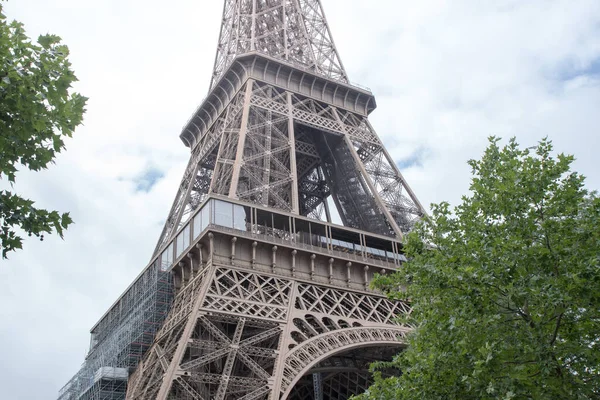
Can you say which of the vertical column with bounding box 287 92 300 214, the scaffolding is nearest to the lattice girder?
the scaffolding

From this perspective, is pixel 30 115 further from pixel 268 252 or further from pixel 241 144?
pixel 241 144

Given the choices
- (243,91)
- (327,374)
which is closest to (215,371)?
(327,374)

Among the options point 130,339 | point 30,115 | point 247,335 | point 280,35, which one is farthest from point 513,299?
point 280,35

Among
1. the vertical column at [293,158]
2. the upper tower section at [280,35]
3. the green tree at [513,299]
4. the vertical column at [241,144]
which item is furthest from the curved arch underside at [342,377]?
the upper tower section at [280,35]

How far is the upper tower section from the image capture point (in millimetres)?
38875

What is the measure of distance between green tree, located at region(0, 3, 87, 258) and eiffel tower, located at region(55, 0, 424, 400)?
39.7 feet

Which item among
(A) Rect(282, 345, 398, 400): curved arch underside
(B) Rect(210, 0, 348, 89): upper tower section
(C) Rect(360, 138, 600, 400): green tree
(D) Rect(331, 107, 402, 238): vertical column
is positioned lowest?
(C) Rect(360, 138, 600, 400): green tree

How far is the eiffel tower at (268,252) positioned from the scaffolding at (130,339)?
89mm

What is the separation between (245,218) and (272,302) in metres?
3.70

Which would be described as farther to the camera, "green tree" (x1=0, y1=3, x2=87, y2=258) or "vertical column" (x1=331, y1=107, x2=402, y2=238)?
"vertical column" (x1=331, y1=107, x2=402, y2=238)

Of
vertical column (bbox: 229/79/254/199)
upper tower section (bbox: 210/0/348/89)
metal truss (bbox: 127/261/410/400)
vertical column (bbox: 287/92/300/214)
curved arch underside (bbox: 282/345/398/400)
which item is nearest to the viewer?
metal truss (bbox: 127/261/410/400)

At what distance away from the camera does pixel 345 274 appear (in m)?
26.7

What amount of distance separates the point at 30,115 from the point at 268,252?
676 inches

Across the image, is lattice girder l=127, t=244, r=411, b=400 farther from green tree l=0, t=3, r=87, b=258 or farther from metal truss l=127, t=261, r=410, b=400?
green tree l=0, t=3, r=87, b=258
